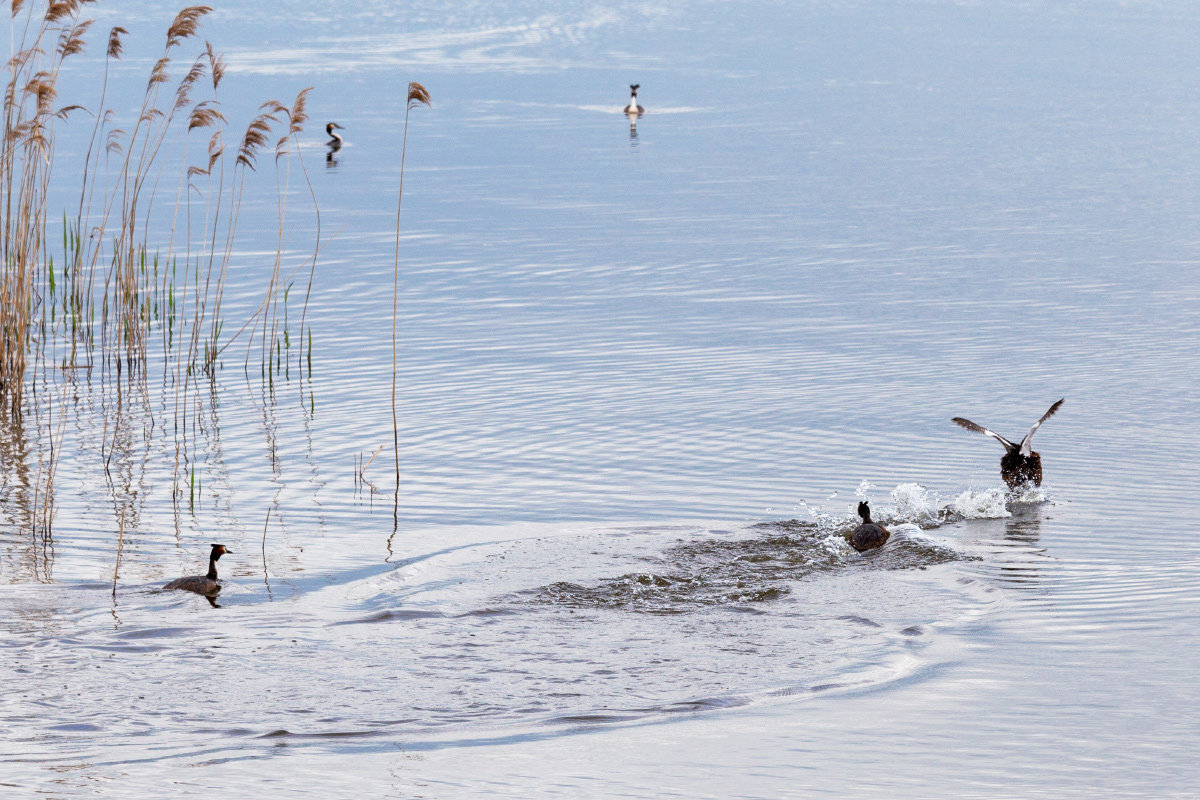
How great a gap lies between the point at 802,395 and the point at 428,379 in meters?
4.20

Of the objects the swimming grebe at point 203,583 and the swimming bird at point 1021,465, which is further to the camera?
the swimming bird at point 1021,465

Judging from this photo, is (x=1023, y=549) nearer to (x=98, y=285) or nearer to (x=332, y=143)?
(x=98, y=285)

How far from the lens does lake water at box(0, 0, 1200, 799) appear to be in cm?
766

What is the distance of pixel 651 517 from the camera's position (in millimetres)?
12000

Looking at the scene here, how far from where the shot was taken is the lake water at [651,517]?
7660 millimetres

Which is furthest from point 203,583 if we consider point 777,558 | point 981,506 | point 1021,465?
point 1021,465

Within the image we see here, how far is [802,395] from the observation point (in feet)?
52.5

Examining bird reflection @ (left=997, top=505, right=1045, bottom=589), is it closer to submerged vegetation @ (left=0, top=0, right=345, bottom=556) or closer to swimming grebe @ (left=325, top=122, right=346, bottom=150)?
submerged vegetation @ (left=0, top=0, right=345, bottom=556)

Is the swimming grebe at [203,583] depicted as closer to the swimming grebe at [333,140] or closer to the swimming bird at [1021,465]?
the swimming bird at [1021,465]

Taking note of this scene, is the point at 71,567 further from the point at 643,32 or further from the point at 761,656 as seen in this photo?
the point at 643,32

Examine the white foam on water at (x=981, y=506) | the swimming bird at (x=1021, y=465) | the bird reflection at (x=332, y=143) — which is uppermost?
the bird reflection at (x=332, y=143)

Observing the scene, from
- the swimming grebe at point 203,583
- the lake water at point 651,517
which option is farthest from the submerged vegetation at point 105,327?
the swimming grebe at point 203,583

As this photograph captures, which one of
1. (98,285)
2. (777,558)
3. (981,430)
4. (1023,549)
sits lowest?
(777,558)

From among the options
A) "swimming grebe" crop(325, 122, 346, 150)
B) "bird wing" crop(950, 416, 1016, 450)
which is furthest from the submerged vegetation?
"swimming grebe" crop(325, 122, 346, 150)
